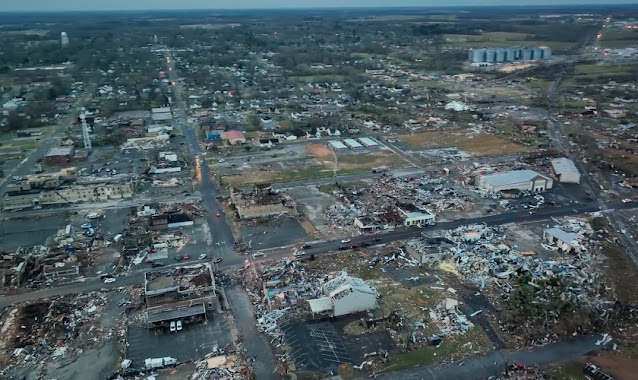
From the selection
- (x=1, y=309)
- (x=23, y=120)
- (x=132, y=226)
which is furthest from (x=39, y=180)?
(x=23, y=120)

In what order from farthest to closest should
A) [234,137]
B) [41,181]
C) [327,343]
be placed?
[234,137]
[41,181]
[327,343]

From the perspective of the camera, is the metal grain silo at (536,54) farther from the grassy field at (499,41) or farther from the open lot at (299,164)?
the open lot at (299,164)

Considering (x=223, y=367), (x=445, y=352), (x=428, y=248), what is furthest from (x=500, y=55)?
(x=223, y=367)

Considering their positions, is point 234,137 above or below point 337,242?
above

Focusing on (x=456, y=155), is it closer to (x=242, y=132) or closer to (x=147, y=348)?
(x=242, y=132)

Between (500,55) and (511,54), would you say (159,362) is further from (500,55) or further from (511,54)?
(511,54)

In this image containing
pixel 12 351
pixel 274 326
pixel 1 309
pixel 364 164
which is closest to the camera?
pixel 12 351
